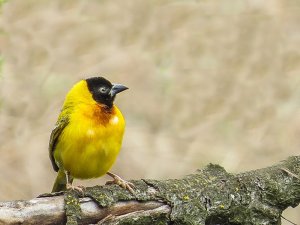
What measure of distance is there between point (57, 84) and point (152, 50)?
4.95ft

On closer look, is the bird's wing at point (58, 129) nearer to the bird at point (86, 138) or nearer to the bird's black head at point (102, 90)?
the bird at point (86, 138)

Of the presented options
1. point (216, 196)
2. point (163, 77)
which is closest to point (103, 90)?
point (216, 196)

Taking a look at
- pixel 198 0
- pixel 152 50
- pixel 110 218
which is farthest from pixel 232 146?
pixel 110 218

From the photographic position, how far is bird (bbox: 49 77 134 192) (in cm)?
439

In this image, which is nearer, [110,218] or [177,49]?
[110,218]

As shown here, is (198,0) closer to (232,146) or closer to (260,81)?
(260,81)

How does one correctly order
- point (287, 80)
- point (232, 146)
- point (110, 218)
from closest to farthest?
point (110, 218)
point (232, 146)
point (287, 80)

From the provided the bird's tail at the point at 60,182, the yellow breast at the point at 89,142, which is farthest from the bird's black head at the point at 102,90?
the bird's tail at the point at 60,182

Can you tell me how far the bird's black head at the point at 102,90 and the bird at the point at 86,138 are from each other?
0.8 inches

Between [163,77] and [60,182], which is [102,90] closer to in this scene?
[60,182]

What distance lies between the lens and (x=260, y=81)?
1042 cm

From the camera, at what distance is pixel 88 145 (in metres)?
4.37

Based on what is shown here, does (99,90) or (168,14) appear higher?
(168,14)

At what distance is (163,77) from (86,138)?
20.3 feet
